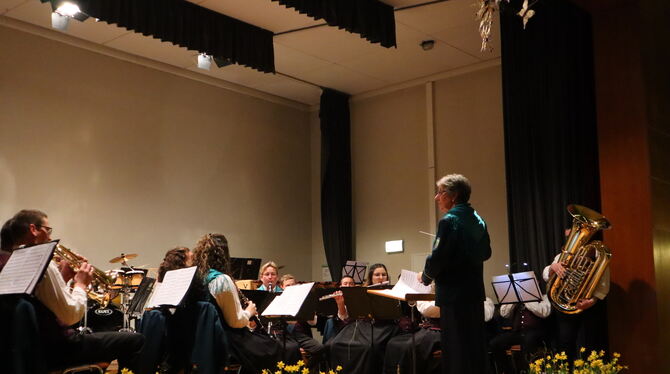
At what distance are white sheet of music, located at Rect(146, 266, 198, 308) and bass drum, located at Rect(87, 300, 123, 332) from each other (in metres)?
1.54

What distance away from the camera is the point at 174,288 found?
15.1 feet

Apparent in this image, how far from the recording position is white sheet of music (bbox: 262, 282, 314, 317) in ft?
16.0

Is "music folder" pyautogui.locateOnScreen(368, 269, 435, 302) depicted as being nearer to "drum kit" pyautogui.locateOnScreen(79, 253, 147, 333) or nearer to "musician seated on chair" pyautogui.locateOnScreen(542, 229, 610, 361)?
"musician seated on chair" pyautogui.locateOnScreen(542, 229, 610, 361)

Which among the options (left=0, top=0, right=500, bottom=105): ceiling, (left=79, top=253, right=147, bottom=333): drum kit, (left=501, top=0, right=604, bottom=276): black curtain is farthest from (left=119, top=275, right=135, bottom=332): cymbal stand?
(left=501, top=0, right=604, bottom=276): black curtain

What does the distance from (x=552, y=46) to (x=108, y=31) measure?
491cm

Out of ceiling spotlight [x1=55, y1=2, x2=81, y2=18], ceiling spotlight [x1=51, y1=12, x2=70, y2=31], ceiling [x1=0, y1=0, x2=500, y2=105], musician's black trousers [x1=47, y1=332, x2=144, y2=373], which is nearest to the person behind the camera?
musician's black trousers [x1=47, y1=332, x2=144, y2=373]

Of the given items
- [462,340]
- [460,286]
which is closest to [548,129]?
[460,286]

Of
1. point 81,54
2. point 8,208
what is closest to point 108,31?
point 81,54

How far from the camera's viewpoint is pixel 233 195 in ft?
33.4

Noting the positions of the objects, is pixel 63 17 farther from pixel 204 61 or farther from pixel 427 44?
pixel 427 44

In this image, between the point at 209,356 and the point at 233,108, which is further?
the point at 233,108

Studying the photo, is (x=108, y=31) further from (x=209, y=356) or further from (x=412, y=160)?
(x=209, y=356)

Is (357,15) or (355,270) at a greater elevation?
(357,15)

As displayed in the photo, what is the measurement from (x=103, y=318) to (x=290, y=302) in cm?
197
